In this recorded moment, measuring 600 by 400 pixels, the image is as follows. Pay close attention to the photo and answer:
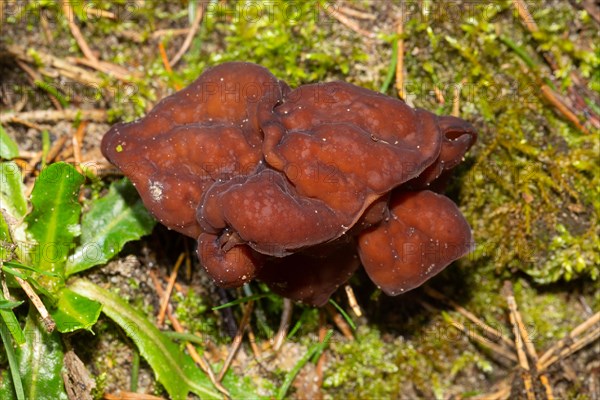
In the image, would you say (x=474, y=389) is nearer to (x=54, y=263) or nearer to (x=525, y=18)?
(x=525, y=18)

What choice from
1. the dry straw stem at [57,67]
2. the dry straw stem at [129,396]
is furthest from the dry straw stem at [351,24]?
the dry straw stem at [129,396]

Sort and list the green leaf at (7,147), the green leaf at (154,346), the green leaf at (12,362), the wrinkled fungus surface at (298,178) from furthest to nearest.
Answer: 1. the green leaf at (7,147)
2. the green leaf at (154,346)
3. the green leaf at (12,362)
4. the wrinkled fungus surface at (298,178)

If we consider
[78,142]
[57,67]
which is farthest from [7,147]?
[57,67]

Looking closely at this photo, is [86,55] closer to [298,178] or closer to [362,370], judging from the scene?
[298,178]

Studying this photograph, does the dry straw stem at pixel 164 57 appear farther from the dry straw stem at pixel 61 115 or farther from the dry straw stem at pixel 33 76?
the dry straw stem at pixel 33 76

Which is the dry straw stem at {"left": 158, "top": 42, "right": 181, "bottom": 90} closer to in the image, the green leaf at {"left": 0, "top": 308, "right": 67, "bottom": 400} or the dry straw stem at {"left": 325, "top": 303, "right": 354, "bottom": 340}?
the green leaf at {"left": 0, "top": 308, "right": 67, "bottom": 400}

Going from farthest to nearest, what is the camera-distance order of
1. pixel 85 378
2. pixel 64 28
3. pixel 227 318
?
pixel 64 28, pixel 227 318, pixel 85 378

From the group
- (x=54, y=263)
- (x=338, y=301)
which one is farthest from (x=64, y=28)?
(x=338, y=301)
